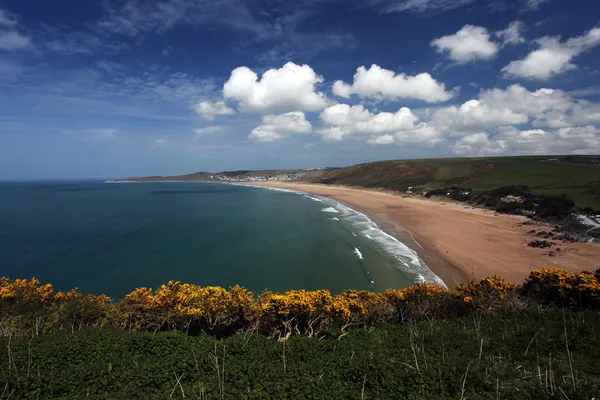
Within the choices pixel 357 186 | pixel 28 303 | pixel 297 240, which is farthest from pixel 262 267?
pixel 357 186

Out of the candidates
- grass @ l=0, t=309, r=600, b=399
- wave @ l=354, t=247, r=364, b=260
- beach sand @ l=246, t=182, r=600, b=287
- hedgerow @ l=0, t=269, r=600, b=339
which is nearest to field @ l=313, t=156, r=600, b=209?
beach sand @ l=246, t=182, r=600, b=287

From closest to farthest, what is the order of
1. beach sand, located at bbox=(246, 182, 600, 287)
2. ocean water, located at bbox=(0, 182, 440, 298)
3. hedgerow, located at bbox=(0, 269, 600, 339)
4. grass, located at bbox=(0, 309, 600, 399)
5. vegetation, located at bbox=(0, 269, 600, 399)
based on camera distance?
grass, located at bbox=(0, 309, 600, 399) → vegetation, located at bbox=(0, 269, 600, 399) → hedgerow, located at bbox=(0, 269, 600, 339) → ocean water, located at bbox=(0, 182, 440, 298) → beach sand, located at bbox=(246, 182, 600, 287)

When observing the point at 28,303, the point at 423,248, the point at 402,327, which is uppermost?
the point at 28,303

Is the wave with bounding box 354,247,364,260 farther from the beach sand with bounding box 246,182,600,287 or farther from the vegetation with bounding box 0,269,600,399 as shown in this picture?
the vegetation with bounding box 0,269,600,399

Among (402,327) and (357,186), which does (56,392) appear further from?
(357,186)

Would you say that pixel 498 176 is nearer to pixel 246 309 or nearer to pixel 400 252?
pixel 400 252

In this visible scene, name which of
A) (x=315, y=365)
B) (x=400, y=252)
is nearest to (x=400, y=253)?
(x=400, y=252)
